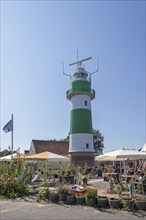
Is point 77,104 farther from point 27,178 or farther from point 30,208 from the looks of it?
point 30,208

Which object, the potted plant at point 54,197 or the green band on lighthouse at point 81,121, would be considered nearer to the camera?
the potted plant at point 54,197

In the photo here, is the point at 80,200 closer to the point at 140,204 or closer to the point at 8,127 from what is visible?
the point at 140,204

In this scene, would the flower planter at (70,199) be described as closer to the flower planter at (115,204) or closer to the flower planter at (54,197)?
the flower planter at (54,197)

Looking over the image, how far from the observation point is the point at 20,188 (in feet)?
44.2

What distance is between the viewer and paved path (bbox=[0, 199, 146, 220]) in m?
8.25

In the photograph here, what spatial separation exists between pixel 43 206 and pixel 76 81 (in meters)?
23.3

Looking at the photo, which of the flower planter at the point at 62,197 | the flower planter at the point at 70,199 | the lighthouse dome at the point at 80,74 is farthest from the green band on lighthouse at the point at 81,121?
the flower planter at the point at 70,199

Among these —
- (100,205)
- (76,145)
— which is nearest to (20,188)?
(100,205)

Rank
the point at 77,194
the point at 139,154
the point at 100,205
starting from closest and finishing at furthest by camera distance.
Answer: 1. the point at 100,205
2. the point at 77,194
3. the point at 139,154

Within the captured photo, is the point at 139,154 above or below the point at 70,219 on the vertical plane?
above

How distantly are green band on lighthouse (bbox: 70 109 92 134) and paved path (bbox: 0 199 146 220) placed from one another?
66.8 ft

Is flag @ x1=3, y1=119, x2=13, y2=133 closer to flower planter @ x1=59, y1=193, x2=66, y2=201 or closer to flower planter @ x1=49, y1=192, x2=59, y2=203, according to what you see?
flower planter @ x1=49, y1=192, x2=59, y2=203

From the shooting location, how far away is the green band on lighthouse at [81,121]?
1213 inches

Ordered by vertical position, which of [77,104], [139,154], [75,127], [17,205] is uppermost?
[77,104]
